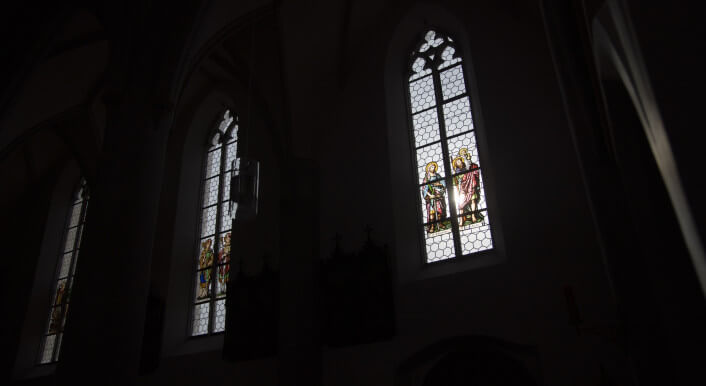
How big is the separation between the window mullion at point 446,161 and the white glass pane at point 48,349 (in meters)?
9.00

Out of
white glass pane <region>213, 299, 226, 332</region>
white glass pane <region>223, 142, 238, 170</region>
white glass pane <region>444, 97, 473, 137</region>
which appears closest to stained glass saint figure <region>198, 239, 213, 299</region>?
white glass pane <region>213, 299, 226, 332</region>

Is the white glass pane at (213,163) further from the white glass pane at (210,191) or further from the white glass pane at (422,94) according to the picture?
the white glass pane at (422,94)

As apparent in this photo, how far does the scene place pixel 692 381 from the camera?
361 centimetres

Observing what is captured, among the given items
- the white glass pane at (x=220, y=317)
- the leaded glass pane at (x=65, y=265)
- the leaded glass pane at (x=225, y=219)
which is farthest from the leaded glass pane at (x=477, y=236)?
the leaded glass pane at (x=65, y=265)

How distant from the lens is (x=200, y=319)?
33.3 ft

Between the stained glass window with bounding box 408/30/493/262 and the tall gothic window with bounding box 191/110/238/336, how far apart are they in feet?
11.6

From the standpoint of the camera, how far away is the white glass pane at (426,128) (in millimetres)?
9211

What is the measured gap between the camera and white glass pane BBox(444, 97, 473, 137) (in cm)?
897

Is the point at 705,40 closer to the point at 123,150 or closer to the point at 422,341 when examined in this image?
the point at 123,150

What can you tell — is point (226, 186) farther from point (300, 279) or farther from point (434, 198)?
point (434, 198)

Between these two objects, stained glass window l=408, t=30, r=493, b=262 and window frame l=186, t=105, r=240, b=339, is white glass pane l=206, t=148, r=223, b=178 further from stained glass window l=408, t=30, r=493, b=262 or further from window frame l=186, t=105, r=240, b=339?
stained glass window l=408, t=30, r=493, b=262

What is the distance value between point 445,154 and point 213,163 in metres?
5.19

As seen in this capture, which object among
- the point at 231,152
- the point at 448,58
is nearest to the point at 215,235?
the point at 231,152

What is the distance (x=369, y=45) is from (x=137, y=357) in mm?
7016
